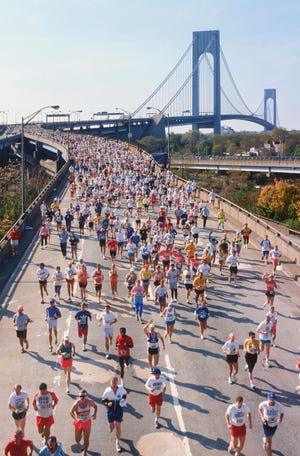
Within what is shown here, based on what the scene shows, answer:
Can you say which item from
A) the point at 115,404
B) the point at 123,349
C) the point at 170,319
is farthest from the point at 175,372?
the point at 115,404

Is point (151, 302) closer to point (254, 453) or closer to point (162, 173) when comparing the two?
point (254, 453)

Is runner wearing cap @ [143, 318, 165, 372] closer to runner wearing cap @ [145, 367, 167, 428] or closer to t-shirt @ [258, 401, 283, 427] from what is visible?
runner wearing cap @ [145, 367, 167, 428]

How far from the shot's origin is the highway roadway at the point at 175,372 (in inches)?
452

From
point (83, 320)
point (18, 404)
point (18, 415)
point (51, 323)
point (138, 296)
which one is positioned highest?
point (138, 296)

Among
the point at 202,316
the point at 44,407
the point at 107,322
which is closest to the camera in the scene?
the point at 44,407

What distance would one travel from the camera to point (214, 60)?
184500 mm

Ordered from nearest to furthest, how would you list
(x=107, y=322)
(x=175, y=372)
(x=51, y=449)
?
1. (x=51, y=449)
2. (x=175, y=372)
3. (x=107, y=322)

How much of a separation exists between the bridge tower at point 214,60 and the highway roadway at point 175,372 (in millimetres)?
165459

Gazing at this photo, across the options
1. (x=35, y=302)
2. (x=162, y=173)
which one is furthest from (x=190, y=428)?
(x=162, y=173)

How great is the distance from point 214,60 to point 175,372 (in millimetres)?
179572

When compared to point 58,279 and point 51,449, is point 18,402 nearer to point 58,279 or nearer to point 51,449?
point 51,449

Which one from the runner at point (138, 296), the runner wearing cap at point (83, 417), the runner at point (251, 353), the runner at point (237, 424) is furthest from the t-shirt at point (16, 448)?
the runner at point (138, 296)

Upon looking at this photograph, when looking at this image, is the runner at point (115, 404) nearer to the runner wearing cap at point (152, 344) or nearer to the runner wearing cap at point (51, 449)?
the runner wearing cap at point (51, 449)

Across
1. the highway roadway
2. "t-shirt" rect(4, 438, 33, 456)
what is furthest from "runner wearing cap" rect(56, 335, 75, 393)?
"t-shirt" rect(4, 438, 33, 456)
